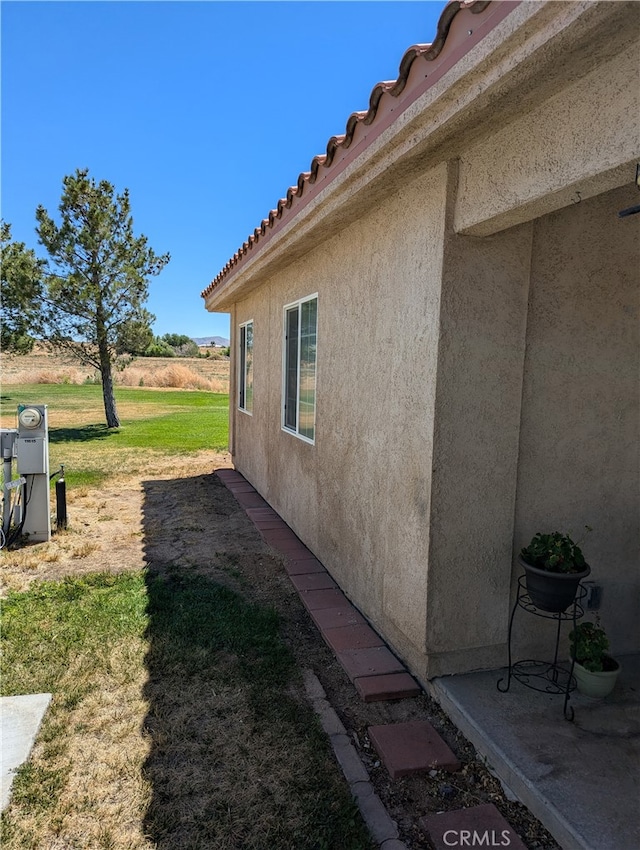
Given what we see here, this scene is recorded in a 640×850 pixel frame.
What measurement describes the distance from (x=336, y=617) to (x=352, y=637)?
1.17ft

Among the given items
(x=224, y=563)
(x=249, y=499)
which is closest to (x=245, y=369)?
(x=249, y=499)

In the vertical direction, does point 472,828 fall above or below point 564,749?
below

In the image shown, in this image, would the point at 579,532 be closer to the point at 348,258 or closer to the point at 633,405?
the point at 633,405

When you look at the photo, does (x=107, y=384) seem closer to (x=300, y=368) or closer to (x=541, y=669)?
(x=300, y=368)

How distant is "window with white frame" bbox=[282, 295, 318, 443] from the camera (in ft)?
19.5

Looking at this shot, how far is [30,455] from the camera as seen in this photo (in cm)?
614

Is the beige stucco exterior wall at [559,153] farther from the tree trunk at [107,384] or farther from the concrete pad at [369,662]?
the tree trunk at [107,384]

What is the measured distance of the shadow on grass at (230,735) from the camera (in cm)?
239

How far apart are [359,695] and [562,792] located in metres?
1.32

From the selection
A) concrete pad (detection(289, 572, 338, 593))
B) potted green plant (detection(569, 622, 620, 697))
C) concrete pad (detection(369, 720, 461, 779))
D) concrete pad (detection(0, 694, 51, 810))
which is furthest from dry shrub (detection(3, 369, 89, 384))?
potted green plant (detection(569, 622, 620, 697))

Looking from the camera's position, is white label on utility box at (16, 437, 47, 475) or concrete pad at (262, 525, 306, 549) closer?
A: white label on utility box at (16, 437, 47, 475)

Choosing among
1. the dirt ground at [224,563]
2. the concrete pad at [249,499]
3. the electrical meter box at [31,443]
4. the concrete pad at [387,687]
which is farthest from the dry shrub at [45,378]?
the concrete pad at [387,687]

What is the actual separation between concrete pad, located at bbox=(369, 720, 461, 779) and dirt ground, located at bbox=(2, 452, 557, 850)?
47 millimetres

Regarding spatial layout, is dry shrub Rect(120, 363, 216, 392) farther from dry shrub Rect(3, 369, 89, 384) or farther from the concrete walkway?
the concrete walkway
